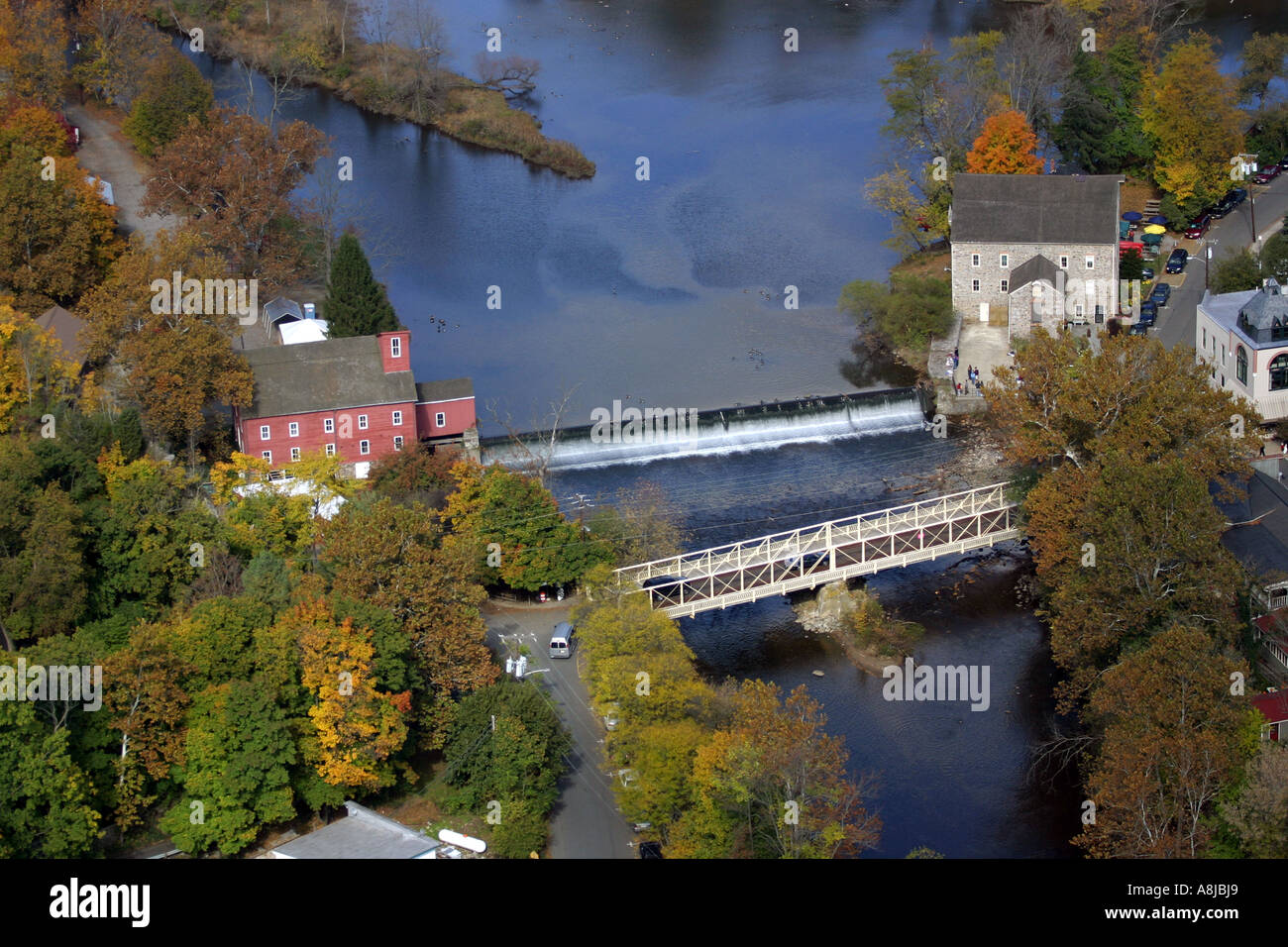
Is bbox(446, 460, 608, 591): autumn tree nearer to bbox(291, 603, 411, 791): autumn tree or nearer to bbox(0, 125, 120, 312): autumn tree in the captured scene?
bbox(291, 603, 411, 791): autumn tree

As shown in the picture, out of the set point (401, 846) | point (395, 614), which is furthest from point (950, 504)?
point (401, 846)

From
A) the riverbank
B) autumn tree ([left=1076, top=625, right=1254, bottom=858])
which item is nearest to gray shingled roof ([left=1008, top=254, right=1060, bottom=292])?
the riverbank

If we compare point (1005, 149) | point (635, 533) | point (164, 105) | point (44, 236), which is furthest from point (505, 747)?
point (164, 105)

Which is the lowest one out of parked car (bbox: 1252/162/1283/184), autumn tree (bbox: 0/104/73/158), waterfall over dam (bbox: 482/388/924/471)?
waterfall over dam (bbox: 482/388/924/471)

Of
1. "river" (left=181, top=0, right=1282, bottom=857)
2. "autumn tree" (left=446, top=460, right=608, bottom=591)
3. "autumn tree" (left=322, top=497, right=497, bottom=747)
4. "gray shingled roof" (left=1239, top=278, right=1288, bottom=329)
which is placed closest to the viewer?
"autumn tree" (left=322, top=497, right=497, bottom=747)
